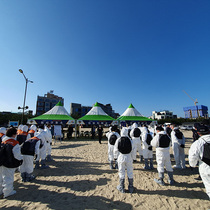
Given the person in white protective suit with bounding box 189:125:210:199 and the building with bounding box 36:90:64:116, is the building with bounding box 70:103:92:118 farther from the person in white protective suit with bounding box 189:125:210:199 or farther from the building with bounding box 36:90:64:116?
the person in white protective suit with bounding box 189:125:210:199

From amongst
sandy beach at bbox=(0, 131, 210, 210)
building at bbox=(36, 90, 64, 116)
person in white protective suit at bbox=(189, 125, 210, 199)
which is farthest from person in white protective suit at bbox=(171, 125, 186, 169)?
building at bbox=(36, 90, 64, 116)

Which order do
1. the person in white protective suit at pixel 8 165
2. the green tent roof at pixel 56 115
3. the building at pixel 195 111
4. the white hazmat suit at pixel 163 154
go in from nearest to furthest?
A: the person in white protective suit at pixel 8 165
the white hazmat suit at pixel 163 154
the green tent roof at pixel 56 115
the building at pixel 195 111

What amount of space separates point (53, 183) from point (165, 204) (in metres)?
3.47

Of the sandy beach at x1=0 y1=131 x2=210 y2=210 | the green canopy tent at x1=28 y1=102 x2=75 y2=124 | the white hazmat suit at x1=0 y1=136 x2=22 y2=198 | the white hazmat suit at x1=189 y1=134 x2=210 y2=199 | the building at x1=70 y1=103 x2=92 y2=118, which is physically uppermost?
the building at x1=70 y1=103 x2=92 y2=118

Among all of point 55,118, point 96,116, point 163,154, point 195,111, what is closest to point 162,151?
point 163,154

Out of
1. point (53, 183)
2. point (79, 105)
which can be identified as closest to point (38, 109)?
point (79, 105)

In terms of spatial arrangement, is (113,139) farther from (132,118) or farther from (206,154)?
(132,118)

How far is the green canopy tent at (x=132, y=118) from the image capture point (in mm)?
14500

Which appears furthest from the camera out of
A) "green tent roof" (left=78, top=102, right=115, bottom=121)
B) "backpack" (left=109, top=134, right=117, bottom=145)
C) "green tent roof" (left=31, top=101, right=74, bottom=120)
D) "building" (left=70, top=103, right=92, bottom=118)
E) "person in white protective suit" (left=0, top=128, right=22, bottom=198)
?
"building" (left=70, top=103, right=92, bottom=118)

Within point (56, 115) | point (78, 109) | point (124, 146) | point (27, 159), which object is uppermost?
point (78, 109)

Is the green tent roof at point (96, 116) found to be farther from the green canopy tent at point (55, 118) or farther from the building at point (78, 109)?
the building at point (78, 109)

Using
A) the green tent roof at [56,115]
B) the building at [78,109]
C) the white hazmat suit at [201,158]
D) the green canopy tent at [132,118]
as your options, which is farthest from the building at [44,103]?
the white hazmat suit at [201,158]

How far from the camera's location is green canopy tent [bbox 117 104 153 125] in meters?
14.5

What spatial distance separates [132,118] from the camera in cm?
1488
